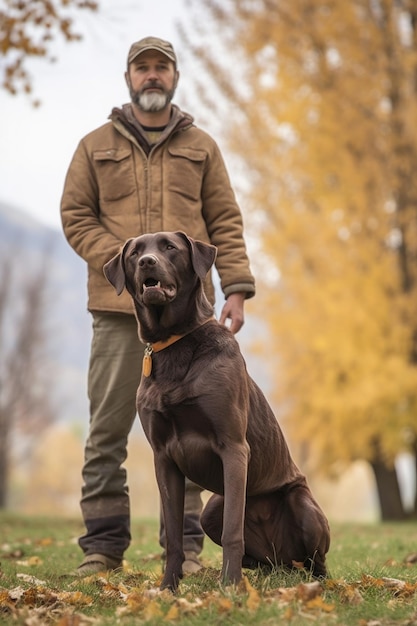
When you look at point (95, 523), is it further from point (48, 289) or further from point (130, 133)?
point (48, 289)

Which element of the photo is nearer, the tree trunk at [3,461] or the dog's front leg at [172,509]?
the dog's front leg at [172,509]

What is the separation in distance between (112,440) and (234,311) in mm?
1082

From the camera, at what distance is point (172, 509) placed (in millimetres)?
3977

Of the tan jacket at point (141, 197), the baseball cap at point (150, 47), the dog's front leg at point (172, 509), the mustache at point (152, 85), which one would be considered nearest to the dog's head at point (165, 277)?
the dog's front leg at point (172, 509)

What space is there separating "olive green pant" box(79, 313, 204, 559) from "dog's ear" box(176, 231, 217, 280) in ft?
4.19

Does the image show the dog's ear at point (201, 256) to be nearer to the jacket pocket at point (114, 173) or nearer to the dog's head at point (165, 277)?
the dog's head at point (165, 277)

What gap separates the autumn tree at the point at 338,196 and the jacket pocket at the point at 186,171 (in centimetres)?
752

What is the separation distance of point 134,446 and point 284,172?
78.8 ft

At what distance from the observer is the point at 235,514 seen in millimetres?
3668

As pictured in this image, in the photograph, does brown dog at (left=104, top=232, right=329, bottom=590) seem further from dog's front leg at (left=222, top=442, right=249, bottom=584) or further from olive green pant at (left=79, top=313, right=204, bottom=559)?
olive green pant at (left=79, top=313, right=204, bottom=559)

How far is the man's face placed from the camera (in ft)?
16.5

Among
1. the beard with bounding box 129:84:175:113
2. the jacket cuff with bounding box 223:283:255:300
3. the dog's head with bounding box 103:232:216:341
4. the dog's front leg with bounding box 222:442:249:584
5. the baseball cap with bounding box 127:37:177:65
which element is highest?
the baseball cap with bounding box 127:37:177:65

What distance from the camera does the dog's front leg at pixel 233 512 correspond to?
11.9ft

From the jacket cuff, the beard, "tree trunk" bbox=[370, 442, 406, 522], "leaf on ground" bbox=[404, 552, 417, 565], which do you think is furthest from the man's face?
"tree trunk" bbox=[370, 442, 406, 522]
